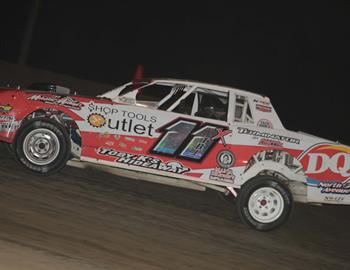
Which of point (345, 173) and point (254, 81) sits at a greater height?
point (254, 81)

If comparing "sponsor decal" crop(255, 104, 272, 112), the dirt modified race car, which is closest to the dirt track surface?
the dirt modified race car

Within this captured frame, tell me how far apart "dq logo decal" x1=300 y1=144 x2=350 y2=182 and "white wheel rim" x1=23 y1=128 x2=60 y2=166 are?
338 cm

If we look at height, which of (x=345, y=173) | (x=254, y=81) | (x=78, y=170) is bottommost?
(x=78, y=170)

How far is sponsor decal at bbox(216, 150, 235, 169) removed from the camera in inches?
323

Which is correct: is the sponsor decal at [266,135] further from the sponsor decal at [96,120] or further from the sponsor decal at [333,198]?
the sponsor decal at [96,120]

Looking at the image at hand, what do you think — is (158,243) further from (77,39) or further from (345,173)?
(77,39)

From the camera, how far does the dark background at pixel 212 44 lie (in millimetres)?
21047

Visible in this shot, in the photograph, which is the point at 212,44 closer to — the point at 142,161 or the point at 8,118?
the point at 142,161

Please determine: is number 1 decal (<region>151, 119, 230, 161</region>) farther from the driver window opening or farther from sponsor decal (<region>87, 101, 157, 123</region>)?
the driver window opening

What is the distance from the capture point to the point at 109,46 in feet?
72.0

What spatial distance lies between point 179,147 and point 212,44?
49.8ft

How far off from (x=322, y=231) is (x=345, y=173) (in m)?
1.45

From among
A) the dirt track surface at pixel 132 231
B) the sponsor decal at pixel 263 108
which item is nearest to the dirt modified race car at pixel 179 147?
the sponsor decal at pixel 263 108

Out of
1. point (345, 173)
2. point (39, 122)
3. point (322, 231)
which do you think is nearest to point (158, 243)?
point (39, 122)
